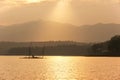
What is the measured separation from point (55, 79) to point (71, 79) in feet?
11.7

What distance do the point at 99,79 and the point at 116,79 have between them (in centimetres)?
382

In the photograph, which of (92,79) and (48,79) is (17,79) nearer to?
(48,79)

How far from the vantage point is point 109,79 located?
91875 millimetres

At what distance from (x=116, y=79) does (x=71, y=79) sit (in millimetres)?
9859

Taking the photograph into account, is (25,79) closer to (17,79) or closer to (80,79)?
(17,79)

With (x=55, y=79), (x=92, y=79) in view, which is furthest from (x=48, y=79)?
(x=92, y=79)

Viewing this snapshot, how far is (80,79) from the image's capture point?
92.7 meters

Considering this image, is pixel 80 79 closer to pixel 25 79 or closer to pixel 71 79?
pixel 71 79

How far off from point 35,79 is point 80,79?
9773 millimetres

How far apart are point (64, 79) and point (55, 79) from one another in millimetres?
2442

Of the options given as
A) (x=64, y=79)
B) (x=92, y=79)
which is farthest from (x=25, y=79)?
(x=92, y=79)

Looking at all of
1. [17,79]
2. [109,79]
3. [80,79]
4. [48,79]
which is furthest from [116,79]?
[17,79]

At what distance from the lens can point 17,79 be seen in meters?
91.1

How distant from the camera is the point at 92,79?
92.2 metres
